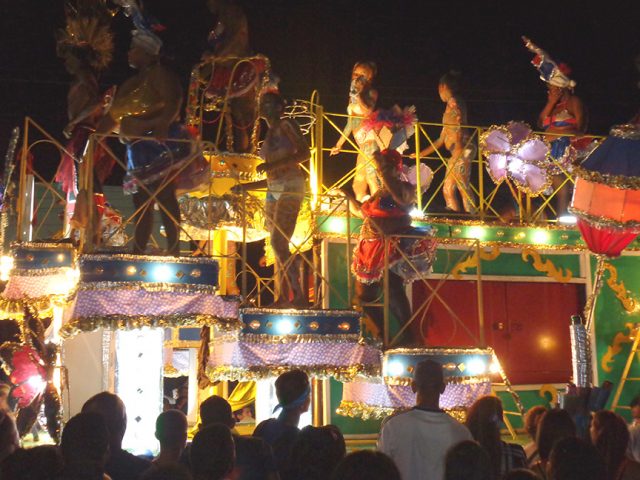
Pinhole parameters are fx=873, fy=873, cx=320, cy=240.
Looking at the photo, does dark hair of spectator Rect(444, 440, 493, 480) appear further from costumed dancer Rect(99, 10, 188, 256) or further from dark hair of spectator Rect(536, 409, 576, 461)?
costumed dancer Rect(99, 10, 188, 256)

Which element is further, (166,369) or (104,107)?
(166,369)

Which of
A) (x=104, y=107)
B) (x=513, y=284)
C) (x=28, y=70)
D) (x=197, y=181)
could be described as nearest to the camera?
(x=197, y=181)

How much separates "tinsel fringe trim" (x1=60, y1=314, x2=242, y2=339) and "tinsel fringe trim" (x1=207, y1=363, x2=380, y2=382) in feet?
1.66

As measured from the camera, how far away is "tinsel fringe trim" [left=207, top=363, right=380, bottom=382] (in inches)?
305

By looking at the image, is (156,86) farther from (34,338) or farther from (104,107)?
(34,338)

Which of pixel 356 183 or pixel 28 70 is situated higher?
pixel 28 70

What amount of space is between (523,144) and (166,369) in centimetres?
543

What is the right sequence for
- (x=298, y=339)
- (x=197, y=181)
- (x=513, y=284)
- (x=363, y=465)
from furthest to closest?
(x=513, y=284) < (x=197, y=181) < (x=298, y=339) < (x=363, y=465)

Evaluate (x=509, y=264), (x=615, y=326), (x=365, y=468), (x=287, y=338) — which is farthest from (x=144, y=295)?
→ (x=615, y=326)

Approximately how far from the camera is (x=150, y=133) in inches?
327

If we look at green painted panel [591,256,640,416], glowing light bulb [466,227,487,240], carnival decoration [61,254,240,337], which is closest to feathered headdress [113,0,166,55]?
carnival decoration [61,254,240,337]

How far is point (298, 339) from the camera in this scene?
7.96 meters

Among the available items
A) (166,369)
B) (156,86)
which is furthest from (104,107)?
(166,369)

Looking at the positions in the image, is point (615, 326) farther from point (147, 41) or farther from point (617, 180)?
point (147, 41)
